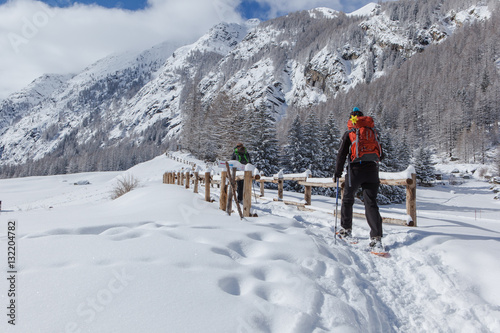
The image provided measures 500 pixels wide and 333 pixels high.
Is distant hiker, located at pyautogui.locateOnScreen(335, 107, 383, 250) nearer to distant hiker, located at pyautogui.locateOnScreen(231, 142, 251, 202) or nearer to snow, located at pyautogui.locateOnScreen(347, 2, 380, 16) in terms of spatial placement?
distant hiker, located at pyautogui.locateOnScreen(231, 142, 251, 202)

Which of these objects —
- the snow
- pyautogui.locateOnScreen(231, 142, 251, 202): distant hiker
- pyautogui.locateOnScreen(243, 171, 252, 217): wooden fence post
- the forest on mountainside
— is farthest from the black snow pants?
the snow

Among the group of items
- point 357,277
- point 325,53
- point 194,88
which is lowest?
point 357,277

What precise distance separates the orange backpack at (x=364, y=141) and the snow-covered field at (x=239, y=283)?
1497 mm

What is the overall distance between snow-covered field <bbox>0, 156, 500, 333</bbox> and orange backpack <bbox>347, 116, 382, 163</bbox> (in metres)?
1.50

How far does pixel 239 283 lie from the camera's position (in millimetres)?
2340

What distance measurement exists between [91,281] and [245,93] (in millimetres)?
115766

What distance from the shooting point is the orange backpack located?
385cm

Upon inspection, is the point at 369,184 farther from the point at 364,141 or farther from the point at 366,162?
the point at 364,141

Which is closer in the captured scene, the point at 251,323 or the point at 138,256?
the point at 251,323

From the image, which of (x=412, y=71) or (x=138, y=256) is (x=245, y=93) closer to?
(x=412, y=71)

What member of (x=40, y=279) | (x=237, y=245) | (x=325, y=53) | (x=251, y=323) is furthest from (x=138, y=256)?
(x=325, y=53)

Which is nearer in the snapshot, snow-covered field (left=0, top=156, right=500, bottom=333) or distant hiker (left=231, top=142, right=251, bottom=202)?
snow-covered field (left=0, top=156, right=500, bottom=333)

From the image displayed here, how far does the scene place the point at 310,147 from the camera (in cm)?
2653

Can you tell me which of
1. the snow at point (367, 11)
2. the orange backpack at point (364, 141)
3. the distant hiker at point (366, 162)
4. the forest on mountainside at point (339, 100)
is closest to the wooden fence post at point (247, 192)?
the distant hiker at point (366, 162)
